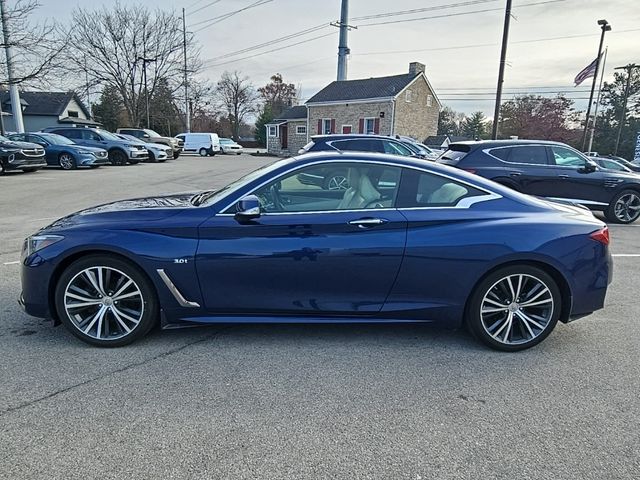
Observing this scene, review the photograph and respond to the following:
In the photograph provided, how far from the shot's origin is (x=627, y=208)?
9016 mm

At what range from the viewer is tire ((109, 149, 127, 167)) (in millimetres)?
20781

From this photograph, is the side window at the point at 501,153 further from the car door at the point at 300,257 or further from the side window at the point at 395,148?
the car door at the point at 300,257

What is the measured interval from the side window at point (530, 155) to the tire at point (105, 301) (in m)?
7.68

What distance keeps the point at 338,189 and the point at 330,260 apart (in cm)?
70

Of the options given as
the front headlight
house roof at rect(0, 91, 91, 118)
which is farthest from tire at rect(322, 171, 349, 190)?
house roof at rect(0, 91, 91, 118)

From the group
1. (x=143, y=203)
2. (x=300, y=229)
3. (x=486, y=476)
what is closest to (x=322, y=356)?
(x=300, y=229)

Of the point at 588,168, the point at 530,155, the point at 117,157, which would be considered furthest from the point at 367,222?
the point at 117,157

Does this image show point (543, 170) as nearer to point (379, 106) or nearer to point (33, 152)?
point (33, 152)

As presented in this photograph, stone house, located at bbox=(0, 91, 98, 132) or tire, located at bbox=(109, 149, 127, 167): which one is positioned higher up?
stone house, located at bbox=(0, 91, 98, 132)

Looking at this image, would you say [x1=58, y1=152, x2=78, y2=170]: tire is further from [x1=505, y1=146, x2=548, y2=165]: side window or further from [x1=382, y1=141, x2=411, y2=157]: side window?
[x1=505, y1=146, x2=548, y2=165]: side window

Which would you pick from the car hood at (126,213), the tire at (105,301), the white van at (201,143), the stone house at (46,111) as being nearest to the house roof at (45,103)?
the stone house at (46,111)

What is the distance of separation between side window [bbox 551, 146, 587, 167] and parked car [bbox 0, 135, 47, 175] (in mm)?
16866

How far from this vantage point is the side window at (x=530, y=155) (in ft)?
28.0

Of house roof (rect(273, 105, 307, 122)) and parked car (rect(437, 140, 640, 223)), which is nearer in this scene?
parked car (rect(437, 140, 640, 223))
